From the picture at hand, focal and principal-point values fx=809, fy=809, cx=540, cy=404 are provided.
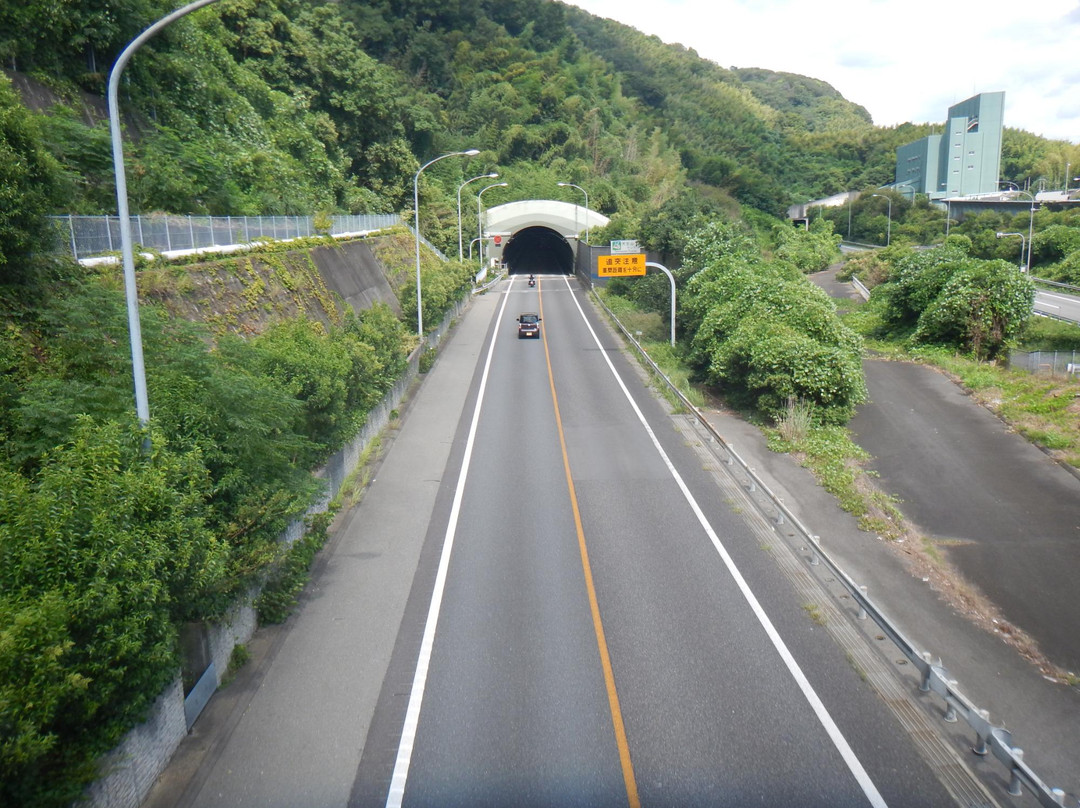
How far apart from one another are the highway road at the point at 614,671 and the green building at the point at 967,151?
10874 cm

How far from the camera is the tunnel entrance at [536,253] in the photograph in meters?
106

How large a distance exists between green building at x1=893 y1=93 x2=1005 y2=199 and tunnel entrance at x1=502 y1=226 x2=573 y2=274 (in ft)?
177

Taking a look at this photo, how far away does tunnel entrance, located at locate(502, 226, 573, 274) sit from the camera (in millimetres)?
106025

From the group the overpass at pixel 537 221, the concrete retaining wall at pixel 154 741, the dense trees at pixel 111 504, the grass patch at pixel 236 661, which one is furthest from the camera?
the overpass at pixel 537 221

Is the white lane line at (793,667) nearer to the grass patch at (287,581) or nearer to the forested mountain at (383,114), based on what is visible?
the grass patch at (287,581)

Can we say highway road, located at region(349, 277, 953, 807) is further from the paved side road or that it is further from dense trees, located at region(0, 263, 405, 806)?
dense trees, located at region(0, 263, 405, 806)

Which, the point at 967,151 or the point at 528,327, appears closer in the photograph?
Answer: the point at 528,327

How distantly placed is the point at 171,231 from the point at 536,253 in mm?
95877

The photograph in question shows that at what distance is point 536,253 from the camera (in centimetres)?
11650

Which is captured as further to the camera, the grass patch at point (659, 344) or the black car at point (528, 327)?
the black car at point (528, 327)

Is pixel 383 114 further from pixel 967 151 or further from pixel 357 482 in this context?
pixel 967 151

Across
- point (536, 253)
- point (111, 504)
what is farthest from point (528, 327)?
point (536, 253)

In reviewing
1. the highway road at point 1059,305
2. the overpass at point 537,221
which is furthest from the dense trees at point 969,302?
the overpass at point 537,221

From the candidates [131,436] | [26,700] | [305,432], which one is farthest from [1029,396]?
[26,700]
